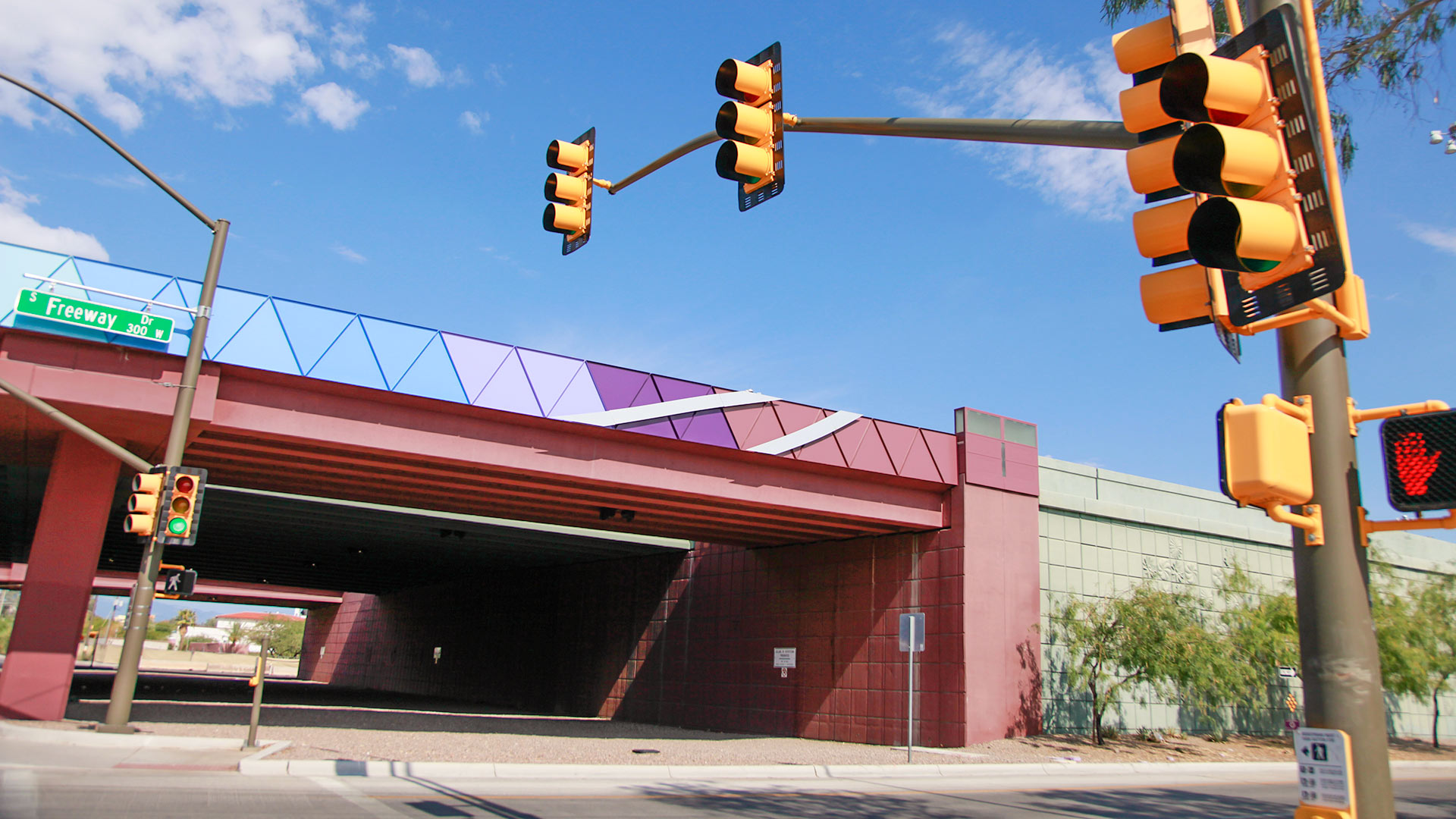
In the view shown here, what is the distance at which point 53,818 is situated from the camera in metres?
8.82

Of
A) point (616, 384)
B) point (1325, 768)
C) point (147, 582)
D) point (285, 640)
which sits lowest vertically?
point (285, 640)

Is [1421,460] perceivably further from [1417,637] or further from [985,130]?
[1417,637]

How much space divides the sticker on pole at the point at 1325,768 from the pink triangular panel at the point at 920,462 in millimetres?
20721

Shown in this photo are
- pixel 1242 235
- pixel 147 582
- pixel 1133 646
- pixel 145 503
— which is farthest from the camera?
pixel 1133 646

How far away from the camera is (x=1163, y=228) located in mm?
4199

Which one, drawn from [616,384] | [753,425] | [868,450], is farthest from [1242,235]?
[868,450]

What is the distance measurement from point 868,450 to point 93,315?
1669 centimetres

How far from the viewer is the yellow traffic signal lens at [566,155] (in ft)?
29.9

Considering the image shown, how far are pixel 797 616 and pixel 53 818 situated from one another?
21664mm

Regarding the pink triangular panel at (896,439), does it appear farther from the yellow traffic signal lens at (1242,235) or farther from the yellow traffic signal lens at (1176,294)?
the yellow traffic signal lens at (1242,235)

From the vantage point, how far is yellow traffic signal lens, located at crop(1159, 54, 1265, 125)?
353cm

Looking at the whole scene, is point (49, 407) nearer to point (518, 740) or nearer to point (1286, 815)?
point (518, 740)

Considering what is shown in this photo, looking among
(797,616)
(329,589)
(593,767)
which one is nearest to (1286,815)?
(593,767)

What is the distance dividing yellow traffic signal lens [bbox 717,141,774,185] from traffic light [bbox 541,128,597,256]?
2225mm
